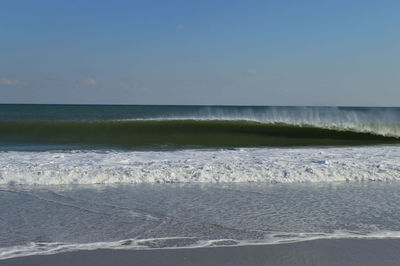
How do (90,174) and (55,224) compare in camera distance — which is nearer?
(55,224)

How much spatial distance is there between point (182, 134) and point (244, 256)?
13.9 m

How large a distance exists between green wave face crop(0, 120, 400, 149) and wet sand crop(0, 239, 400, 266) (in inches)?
400

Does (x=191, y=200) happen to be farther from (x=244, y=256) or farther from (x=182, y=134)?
(x=182, y=134)

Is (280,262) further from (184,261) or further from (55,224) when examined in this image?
(55,224)

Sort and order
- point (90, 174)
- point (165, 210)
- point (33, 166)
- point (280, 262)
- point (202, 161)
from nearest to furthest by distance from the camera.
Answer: point (280, 262), point (165, 210), point (90, 174), point (33, 166), point (202, 161)

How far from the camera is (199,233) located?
4195 mm

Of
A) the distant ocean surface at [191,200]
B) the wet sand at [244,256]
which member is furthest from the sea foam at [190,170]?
the wet sand at [244,256]

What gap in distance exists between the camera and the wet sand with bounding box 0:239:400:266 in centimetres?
340

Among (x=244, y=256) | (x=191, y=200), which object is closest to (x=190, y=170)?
(x=191, y=200)

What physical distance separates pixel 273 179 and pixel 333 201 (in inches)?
66.9

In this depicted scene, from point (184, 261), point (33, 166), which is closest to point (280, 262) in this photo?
point (184, 261)

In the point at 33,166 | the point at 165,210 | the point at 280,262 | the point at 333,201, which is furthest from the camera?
the point at 33,166

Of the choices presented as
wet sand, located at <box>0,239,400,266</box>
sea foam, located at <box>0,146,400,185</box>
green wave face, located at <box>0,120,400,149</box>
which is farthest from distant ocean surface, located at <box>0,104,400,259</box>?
green wave face, located at <box>0,120,400,149</box>

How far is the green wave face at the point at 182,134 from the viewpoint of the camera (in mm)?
14952
